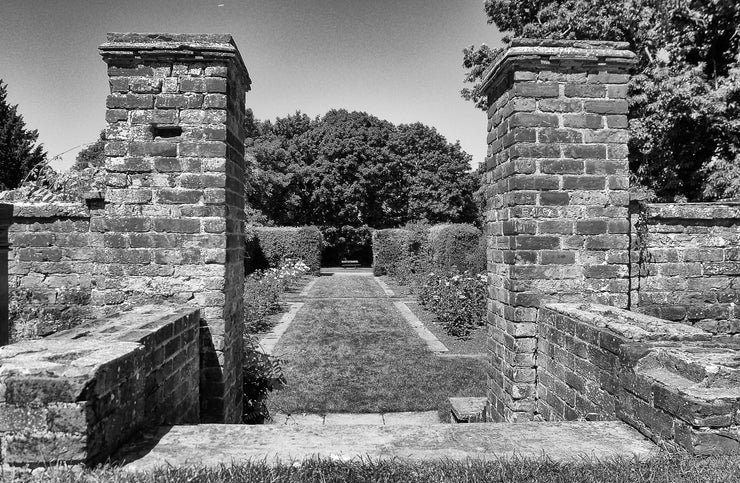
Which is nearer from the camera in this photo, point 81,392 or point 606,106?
point 81,392

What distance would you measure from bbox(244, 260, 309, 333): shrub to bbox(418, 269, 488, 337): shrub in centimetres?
414

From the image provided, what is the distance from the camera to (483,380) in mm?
7418

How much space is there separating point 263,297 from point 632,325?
11.5 m

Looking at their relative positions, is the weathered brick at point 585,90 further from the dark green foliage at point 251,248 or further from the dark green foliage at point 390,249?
the dark green foliage at point 251,248

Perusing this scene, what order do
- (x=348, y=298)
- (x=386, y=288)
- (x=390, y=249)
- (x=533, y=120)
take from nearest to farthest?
(x=533, y=120) < (x=348, y=298) < (x=386, y=288) < (x=390, y=249)

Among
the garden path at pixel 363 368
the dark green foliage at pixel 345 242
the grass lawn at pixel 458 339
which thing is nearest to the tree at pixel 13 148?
the dark green foliage at pixel 345 242

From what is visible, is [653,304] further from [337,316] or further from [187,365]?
[337,316]

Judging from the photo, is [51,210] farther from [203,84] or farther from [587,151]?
[587,151]

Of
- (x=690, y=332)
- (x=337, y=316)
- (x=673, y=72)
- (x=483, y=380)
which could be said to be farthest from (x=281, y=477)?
(x=673, y=72)

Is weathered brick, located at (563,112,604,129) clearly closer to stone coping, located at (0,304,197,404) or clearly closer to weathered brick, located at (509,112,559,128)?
weathered brick, located at (509,112,559,128)

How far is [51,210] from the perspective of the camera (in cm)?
608

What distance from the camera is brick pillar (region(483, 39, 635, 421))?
4242mm

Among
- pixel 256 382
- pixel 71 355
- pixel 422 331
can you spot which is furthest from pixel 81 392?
pixel 422 331

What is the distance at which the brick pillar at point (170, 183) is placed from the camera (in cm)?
419
